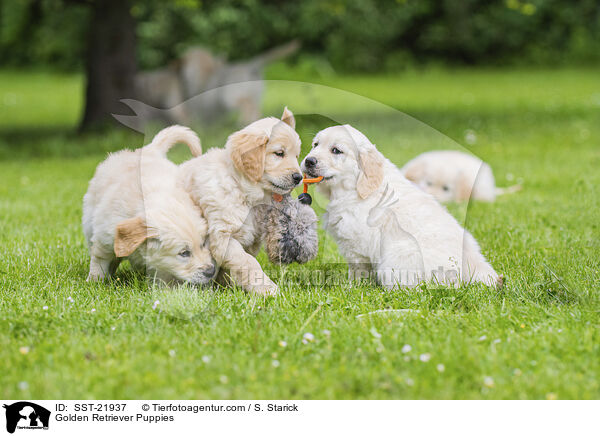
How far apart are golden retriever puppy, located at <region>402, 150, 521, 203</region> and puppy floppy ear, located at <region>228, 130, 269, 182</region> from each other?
3204 mm

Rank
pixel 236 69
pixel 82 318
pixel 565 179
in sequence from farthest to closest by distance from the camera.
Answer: pixel 236 69
pixel 565 179
pixel 82 318

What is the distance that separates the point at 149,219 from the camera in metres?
3.62

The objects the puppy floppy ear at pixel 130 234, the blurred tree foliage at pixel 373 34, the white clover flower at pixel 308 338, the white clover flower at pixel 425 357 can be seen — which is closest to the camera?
the white clover flower at pixel 425 357

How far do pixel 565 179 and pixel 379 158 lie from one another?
13.6 feet

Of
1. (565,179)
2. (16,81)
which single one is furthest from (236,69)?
(16,81)

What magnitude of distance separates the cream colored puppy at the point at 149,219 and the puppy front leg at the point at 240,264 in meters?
0.07

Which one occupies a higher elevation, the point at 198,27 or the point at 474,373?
the point at 198,27

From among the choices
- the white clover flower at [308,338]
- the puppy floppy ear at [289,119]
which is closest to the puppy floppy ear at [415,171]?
the puppy floppy ear at [289,119]

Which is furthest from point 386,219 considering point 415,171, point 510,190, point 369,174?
point 510,190

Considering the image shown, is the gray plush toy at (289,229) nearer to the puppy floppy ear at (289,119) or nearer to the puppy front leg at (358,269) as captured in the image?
the puppy front leg at (358,269)

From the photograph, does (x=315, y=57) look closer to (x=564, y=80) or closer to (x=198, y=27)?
(x=198, y=27)

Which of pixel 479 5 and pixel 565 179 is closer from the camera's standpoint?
pixel 565 179

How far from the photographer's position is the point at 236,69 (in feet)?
40.5
